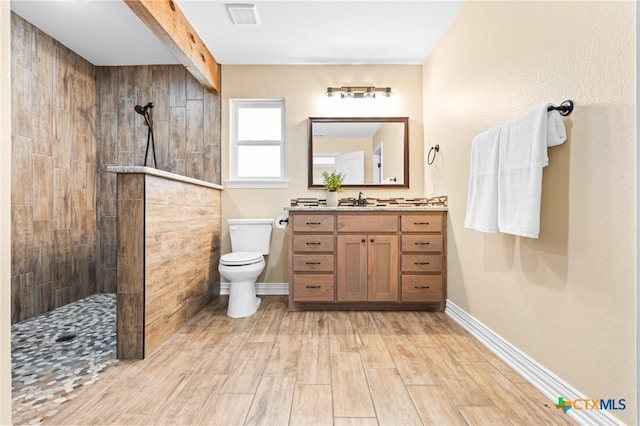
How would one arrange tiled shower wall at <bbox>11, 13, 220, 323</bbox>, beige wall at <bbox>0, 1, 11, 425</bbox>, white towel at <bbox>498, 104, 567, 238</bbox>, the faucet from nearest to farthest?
beige wall at <bbox>0, 1, 11, 425</bbox> < white towel at <bbox>498, 104, 567, 238</bbox> < tiled shower wall at <bbox>11, 13, 220, 323</bbox> < the faucet

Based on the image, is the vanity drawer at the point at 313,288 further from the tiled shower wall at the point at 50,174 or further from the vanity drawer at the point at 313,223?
the tiled shower wall at the point at 50,174

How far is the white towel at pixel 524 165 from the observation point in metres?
1.25

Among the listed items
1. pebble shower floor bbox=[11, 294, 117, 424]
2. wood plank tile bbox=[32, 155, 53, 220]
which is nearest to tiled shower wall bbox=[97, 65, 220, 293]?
wood plank tile bbox=[32, 155, 53, 220]

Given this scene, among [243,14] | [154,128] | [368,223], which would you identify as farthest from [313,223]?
[154,128]

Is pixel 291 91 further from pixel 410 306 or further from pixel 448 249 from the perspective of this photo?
pixel 410 306

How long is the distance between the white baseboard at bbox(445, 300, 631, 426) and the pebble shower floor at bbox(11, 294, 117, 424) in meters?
2.12

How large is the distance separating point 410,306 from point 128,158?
312 cm

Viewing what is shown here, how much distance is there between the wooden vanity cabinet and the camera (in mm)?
2369

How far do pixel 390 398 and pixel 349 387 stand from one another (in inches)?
7.5

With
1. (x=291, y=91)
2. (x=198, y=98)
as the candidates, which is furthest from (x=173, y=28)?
(x=291, y=91)

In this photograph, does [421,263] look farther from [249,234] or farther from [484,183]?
[249,234]

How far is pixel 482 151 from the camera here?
5.60ft

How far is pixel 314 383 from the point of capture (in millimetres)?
1385

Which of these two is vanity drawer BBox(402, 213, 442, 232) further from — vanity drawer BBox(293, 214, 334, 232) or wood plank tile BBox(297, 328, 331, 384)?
wood plank tile BBox(297, 328, 331, 384)
